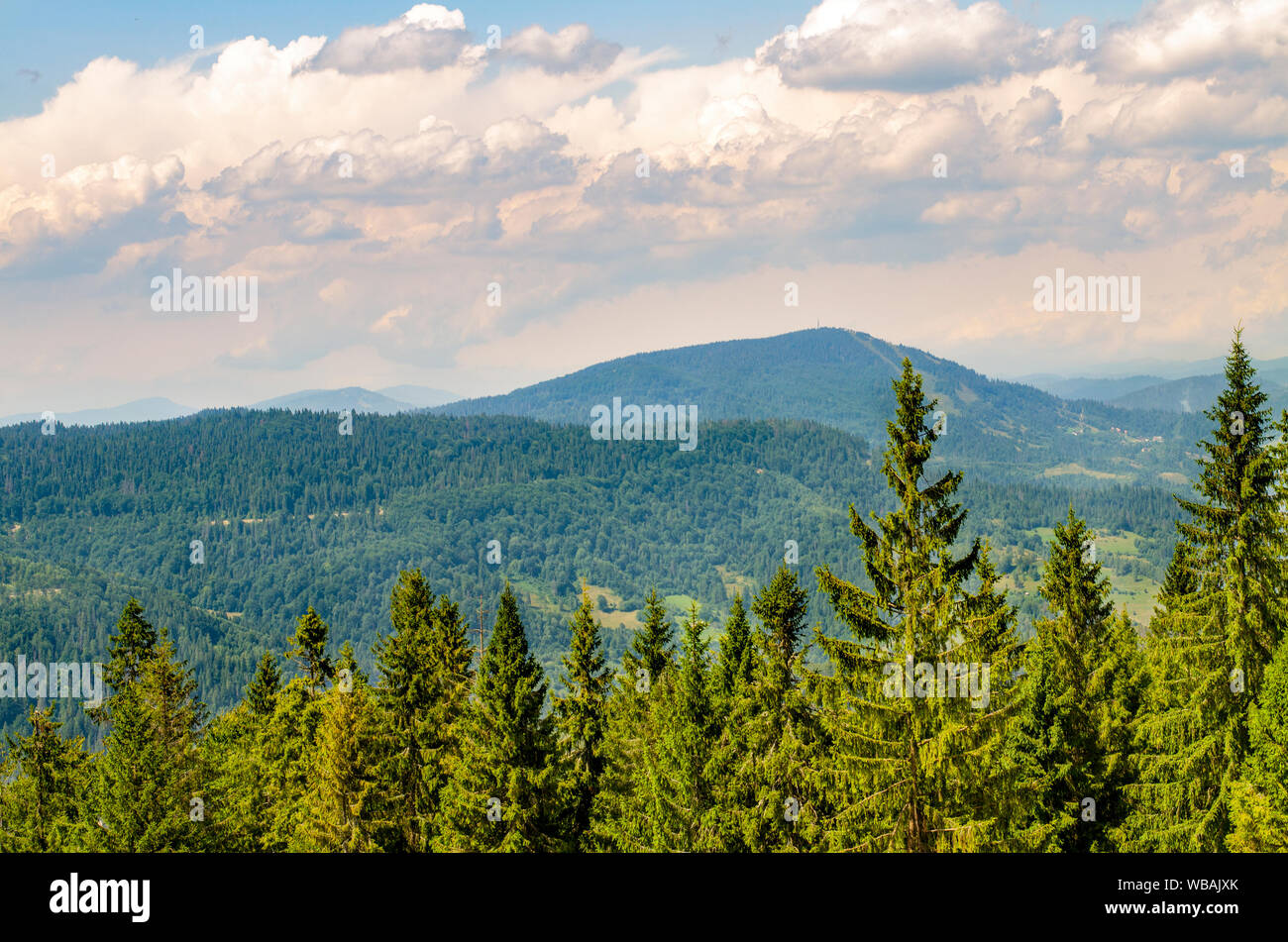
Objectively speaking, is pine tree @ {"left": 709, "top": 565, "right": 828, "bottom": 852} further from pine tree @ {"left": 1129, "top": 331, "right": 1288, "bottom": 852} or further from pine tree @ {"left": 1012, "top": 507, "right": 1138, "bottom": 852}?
pine tree @ {"left": 1129, "top": 331, "right": 1288, "bottom": 852}

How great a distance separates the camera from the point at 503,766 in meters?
36.6

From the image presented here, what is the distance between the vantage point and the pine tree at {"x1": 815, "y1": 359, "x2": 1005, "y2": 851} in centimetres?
2342

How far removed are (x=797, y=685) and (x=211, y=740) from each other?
131ft

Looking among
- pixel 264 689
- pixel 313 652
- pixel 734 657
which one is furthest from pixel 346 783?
pixel 734 657

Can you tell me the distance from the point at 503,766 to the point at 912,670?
1793 cm

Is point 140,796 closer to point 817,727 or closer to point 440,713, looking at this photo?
point 440,713

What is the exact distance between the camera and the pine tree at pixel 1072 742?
3309 cm

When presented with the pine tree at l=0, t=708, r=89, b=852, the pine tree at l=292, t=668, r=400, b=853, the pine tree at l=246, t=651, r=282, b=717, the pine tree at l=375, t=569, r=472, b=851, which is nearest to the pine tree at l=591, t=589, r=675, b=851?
the pine tree at l=375, t=569, r=472, b=851

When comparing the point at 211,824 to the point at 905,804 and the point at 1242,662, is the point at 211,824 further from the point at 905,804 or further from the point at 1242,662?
the point at 1242,662

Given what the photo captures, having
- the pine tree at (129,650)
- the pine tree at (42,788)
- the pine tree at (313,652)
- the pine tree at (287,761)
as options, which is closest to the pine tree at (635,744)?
the pine tree at (287,761)

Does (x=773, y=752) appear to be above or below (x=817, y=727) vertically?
below

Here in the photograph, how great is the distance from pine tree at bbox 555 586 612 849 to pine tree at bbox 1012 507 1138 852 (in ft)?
52.2

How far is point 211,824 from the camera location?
4250 centimetres
